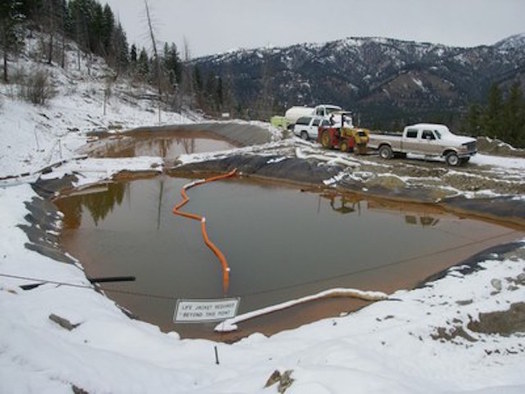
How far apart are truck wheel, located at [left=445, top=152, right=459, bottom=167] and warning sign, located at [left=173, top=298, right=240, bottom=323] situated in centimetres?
1760

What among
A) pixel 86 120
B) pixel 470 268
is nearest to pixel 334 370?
pixel 470 268

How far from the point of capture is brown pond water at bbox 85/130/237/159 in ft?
110

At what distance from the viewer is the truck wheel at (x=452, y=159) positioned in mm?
20891

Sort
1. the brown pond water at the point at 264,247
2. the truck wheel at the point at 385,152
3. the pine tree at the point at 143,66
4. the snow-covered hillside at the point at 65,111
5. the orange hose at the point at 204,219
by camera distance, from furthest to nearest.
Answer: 1. the pine tree at the point at 143,66
2. the snow-covered hillside at the point at 65,111
3. the truck wheel at the point at 385,152
4. the orange hose at the point at 204,219
5. the brown pond water at the point at 264,247

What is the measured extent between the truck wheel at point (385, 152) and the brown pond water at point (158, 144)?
15408 millimetres

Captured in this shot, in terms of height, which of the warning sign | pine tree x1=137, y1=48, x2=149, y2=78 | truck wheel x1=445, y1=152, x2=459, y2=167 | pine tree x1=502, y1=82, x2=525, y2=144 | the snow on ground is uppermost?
pine tree x1=137, y1=48, x2=149, y2=78

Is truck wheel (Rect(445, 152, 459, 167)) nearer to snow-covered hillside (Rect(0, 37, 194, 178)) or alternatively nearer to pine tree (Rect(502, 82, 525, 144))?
snow-covered hillside (Rect(0, 37, 194, 178))

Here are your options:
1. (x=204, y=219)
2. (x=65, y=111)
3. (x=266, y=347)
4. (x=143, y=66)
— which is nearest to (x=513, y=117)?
(x=204, y=219)

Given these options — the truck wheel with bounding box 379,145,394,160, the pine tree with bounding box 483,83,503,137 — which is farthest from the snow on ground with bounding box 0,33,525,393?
the pine tree with bounding box 483,83,503,137

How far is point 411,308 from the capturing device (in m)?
8.45

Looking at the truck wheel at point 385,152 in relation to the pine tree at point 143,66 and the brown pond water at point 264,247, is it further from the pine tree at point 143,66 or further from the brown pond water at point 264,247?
the pine tree at point 143,66

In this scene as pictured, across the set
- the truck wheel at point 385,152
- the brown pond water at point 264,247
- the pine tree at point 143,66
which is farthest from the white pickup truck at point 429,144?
the pine tree at point 143,66

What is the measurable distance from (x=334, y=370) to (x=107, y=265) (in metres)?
9.06

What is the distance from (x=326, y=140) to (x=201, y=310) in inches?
858
